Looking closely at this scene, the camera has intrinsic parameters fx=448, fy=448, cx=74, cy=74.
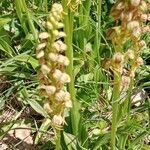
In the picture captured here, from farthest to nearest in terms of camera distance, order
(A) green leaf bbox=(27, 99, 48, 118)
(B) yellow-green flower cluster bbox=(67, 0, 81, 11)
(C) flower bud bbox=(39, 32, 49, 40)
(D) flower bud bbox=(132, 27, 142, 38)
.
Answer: (A) green leaf bbox=(27, 99, 48, 118) < (B) yellow-green flower cluster bbox=(67, 0, 81, 11) < (D) flower bud bbox=(132, 27, 142, 38) < (C) flower bud bbox=(39, 32, 49, 40)

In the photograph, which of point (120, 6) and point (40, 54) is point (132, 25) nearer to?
point (120, 6)

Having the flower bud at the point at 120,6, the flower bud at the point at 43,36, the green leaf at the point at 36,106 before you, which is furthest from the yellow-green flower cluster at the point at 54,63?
the green leaf at the point at 36,106

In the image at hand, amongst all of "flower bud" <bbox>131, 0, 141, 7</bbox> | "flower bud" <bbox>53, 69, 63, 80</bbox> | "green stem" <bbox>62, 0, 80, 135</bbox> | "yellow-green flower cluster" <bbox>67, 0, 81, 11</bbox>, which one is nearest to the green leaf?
"green stem" <bbox>62, 0, 80, 135</bbox>

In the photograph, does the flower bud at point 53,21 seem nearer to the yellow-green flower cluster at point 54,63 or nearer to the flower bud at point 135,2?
the yellow-green flower cluster at point 54,63

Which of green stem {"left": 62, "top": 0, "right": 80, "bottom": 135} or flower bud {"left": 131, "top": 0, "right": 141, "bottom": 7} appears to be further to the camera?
green stem {"left": 62, "top": 0, "right": 80, "bottom": 135}

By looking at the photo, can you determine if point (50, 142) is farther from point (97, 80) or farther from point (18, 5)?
point (18, 5)

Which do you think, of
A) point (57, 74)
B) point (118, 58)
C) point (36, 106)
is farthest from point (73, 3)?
point (36, 106)

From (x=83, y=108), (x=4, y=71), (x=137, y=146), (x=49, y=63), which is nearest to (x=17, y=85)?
(x=4, y=71)

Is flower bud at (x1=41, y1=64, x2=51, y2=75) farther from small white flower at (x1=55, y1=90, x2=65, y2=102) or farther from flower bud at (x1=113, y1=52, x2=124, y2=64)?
flower bud at (x1=113, y1=52, x2=124, y2=64)
